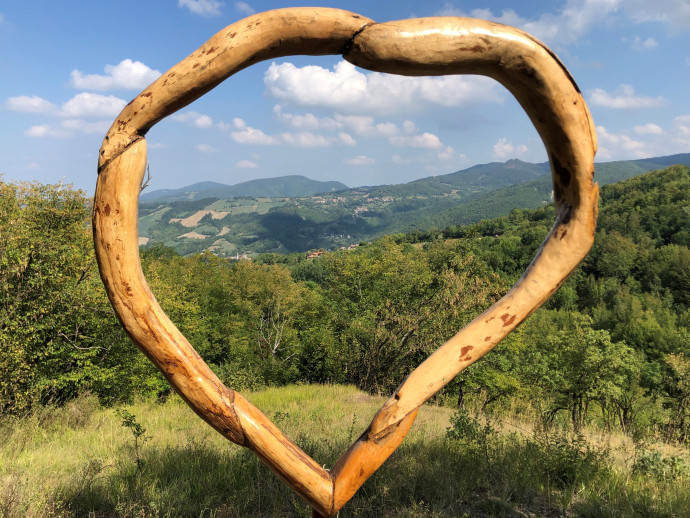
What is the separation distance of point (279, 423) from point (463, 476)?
2996mm

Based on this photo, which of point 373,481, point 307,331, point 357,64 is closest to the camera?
point 357,64

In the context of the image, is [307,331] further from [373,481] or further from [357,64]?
[357,64]

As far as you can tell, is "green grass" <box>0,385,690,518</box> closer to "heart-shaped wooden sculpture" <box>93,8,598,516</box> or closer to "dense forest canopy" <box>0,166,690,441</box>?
"heart-shaped wooden sculpture" <box>93,8,598,516</box>

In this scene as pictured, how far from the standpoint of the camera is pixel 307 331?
27.6 metres

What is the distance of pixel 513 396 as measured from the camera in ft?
65.2

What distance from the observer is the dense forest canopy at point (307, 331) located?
1007cm

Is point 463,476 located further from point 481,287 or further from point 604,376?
point 604,376

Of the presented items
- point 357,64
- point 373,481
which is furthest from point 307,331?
point 357,64

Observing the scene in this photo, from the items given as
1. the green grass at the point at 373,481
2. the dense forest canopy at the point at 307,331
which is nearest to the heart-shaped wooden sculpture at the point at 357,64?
the green grass at the point at 373,481

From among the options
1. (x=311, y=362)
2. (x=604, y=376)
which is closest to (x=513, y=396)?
(x=604, y=376)

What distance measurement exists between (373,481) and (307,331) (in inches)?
959

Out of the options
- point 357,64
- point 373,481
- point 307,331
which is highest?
point 357,64

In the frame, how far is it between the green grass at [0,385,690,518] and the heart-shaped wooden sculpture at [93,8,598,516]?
221 cm

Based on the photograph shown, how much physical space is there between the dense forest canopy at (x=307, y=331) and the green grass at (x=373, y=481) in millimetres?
3406
